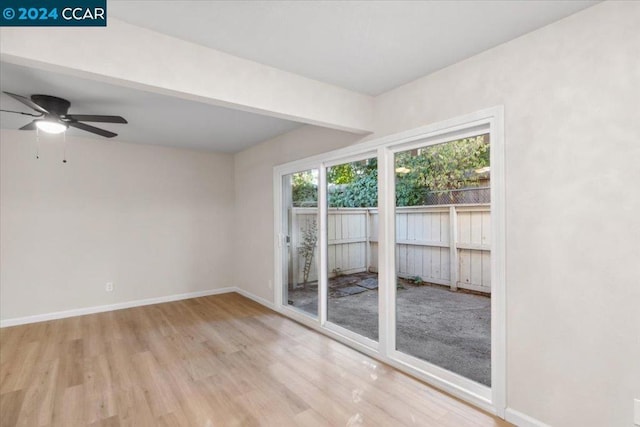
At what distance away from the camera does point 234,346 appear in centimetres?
323

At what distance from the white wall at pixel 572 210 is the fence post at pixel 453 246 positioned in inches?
18.9

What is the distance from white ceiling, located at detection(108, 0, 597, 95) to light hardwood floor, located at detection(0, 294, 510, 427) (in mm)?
2474

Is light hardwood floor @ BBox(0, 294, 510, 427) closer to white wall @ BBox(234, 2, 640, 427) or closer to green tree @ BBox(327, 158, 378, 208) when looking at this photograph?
white wall @ BBox(234, 2, 640, 427)

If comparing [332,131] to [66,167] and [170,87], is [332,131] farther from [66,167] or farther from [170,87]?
[66,167]

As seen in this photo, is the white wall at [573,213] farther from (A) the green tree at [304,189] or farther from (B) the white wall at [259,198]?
(A) the green tree at [304,189]

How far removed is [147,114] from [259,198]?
1942 mm

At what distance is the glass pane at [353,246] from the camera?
3.13 m

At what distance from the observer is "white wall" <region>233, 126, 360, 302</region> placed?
3.88 meters

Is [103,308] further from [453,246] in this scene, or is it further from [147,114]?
[453,246]

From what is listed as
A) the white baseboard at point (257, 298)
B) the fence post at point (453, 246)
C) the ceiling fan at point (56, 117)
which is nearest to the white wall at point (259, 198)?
the white baseboard at point (257, 298)

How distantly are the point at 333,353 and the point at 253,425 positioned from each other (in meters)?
1.17

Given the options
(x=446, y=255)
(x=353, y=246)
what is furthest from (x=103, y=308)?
(x=446, y=255)

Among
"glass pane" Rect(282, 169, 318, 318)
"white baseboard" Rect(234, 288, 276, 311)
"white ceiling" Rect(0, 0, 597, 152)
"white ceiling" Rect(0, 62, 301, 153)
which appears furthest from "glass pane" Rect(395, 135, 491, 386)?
"white baseboard" Rect(234, 288, 276, 311)

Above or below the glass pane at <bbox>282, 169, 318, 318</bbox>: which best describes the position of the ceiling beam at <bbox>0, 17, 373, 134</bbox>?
above
